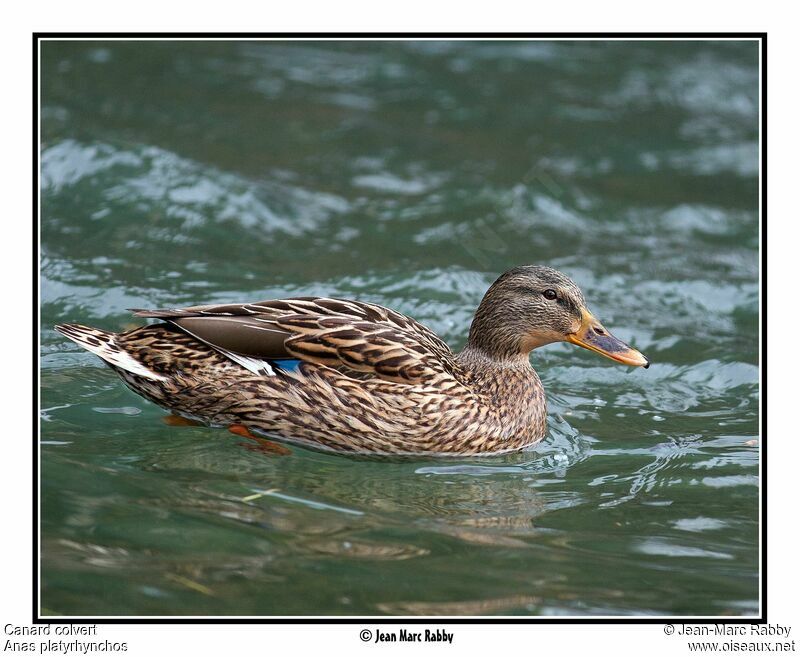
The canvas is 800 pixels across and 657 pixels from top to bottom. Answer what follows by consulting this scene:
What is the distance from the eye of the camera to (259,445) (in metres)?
7.71

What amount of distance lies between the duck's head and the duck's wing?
681mm

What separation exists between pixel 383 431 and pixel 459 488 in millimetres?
665

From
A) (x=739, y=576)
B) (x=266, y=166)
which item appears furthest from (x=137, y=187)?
(x=739, y=576)

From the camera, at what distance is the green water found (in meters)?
6.22

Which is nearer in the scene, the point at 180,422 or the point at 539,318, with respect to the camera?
the point at 180,422

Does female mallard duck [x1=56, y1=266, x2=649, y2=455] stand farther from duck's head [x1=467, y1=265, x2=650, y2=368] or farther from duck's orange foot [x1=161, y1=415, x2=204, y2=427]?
duck's head [x1=467, y1=265, x2=650, y2=368]

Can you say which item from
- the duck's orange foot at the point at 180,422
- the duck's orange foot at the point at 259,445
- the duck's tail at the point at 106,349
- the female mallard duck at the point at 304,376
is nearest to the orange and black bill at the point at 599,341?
the female mallard duck at the point at 304,376

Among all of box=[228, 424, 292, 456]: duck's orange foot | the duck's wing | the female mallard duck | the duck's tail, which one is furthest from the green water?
the duck's wing

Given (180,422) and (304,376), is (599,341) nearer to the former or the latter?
(304,376)

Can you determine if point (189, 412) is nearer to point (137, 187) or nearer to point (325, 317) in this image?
point (325, 317)

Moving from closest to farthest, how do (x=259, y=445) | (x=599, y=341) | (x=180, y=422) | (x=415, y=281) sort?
(x=259, y=445)
(x=180, y=422)
(x=599, y=341)
(x=415, y=281)

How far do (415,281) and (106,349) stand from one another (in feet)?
12.5

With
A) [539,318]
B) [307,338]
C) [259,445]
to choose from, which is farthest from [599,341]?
[259,445]

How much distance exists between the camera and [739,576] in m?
6.44
